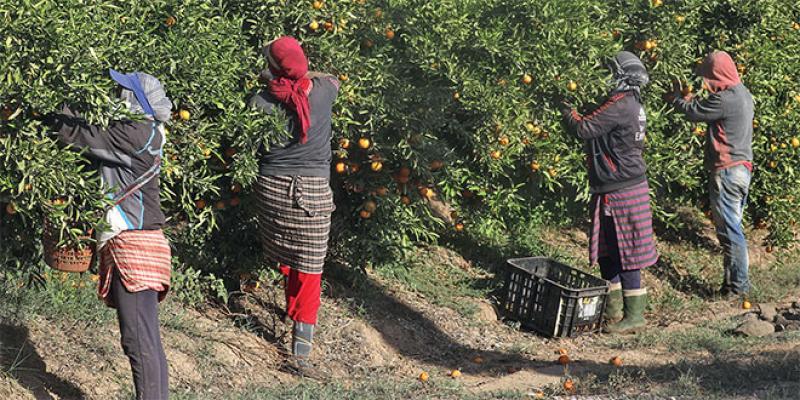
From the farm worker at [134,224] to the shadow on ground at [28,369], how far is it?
0.70m

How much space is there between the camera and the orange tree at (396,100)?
521cm

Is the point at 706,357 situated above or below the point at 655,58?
below

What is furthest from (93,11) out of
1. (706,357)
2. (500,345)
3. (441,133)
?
(706,357)

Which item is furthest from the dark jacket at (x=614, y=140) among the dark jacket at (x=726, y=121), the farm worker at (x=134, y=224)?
the farm worker at (x=134, y=224)

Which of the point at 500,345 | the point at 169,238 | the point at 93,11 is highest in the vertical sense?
the point at 93,11

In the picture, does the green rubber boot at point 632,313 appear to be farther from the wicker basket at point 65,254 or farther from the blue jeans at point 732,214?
the wicker basket at point 65,254

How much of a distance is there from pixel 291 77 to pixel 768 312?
4012mm

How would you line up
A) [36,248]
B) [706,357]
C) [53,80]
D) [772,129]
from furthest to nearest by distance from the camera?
[772,129] → [706,357] → [36,248] → [53,80]

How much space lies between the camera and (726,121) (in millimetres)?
8445

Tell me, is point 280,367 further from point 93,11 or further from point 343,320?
point 93,11

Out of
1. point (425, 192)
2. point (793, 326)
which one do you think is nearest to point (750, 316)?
point (793, 326)

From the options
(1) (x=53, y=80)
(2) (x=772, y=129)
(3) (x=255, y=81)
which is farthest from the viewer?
(2) (x=772, y=129)

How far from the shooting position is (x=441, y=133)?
25.3 ft

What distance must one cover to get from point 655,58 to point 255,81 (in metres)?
3.38
